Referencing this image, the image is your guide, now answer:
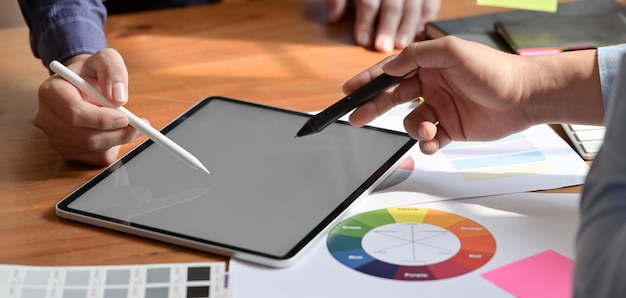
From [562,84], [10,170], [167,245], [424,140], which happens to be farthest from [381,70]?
[10,170]

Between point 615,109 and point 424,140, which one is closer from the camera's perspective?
point 615,109

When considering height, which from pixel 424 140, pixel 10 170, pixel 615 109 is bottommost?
pixel 10 170

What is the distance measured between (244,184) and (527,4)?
59cm

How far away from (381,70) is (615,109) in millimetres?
457

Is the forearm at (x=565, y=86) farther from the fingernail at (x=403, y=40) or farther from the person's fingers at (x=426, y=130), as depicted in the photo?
the fingernail at (x=403, y=40)

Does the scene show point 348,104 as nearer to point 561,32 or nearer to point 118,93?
point 118,93

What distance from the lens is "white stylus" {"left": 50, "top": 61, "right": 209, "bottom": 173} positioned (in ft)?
2.90

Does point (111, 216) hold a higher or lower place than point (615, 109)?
lower

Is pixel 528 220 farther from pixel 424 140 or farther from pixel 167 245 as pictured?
pixel 167 245

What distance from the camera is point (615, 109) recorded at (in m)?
0.53

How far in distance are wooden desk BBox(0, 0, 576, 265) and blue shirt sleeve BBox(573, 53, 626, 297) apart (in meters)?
0.36

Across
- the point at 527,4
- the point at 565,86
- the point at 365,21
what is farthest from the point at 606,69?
the point at 365,21

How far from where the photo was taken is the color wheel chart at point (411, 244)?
2.46ft

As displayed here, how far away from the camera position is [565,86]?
0.91 m
